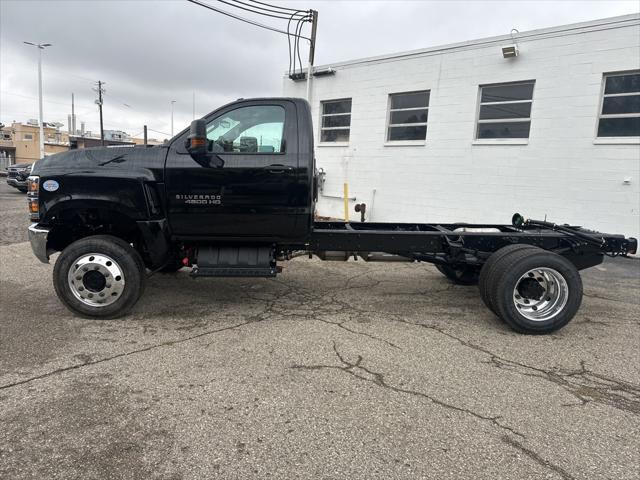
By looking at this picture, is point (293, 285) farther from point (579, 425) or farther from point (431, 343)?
point (579, 425)

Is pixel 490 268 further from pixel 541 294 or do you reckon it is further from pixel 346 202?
pixel 346 202

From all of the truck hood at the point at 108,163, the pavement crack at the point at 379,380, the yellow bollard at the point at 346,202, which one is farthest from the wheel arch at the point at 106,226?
the yellow bollard at the point at 346,202

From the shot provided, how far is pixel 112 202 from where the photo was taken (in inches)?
174

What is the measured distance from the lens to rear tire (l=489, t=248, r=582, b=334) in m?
4.44

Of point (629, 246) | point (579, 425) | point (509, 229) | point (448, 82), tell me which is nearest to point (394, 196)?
point (448, 82)

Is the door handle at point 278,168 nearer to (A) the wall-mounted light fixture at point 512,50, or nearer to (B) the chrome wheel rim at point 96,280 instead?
(B) the chrome wheel rim at point 96,280

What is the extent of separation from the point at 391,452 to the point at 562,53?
993 cm

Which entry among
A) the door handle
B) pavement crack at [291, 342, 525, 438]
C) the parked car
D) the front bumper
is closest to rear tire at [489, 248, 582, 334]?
pavement crack at [291, 342, 525, 438]

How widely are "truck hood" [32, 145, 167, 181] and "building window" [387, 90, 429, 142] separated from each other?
866cm

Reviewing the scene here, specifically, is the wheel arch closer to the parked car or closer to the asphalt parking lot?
the asphalt parking lot

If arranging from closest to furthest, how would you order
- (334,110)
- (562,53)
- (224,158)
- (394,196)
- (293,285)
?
(224,158), (293,285), (562,53), (394,196), (334,110)

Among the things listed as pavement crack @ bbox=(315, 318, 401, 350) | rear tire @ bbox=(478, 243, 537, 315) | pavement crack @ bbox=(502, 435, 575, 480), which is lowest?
pavement crack @ bbox=(502, 435, 575, 480)

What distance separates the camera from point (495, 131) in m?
10.5

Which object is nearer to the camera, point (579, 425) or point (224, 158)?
point (579, 425)
